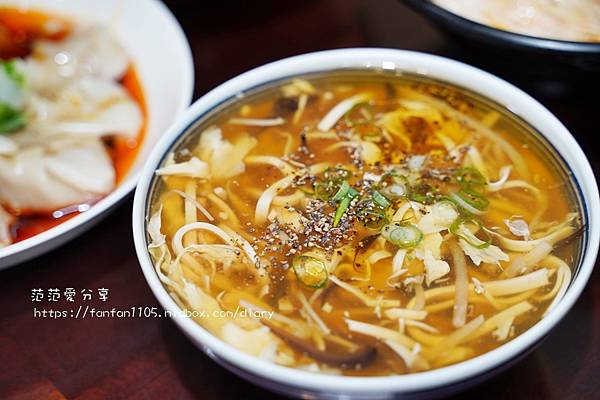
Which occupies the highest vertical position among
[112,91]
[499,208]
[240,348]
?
[499,208]

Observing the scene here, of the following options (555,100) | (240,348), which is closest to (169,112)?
(240,348)

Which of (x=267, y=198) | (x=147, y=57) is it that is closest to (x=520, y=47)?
(x=267, y=198)

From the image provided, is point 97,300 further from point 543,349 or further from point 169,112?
point 543,349

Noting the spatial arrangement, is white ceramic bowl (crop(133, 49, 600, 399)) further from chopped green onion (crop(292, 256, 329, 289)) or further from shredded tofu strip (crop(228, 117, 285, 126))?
chopped green onion (crop(292, 256, 329, 289))

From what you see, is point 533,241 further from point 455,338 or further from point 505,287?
point 455,338

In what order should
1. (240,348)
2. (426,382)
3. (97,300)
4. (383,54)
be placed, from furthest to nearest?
(383,54) < (97,300) < (240,348) < (426,382)
